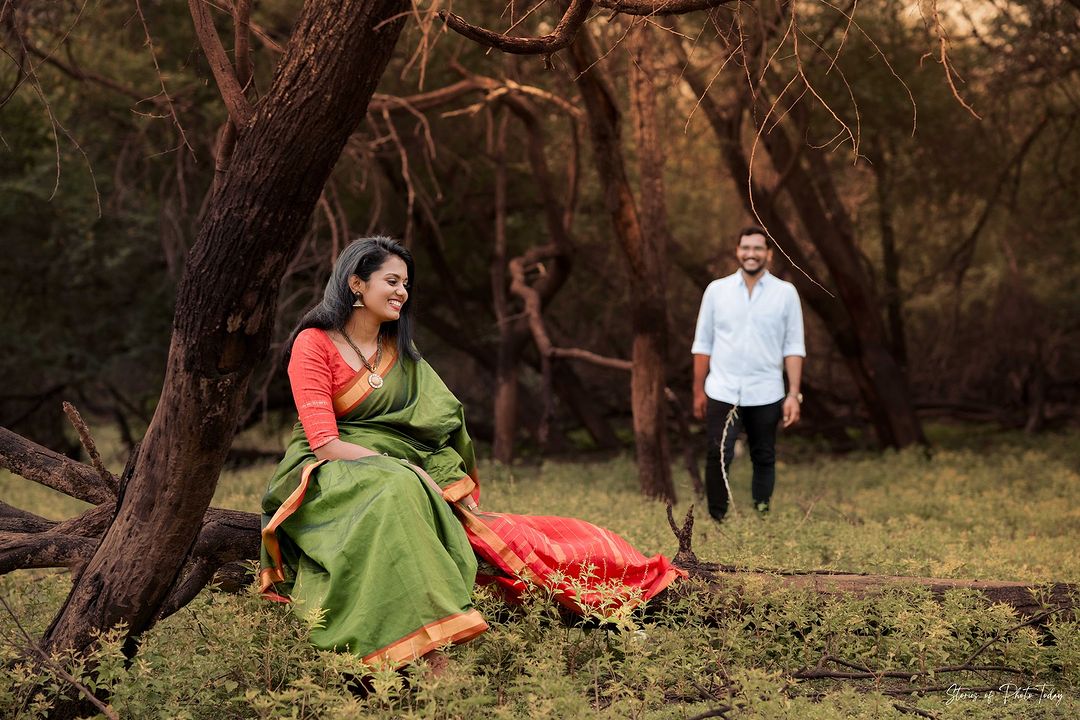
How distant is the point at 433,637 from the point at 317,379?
116 cm

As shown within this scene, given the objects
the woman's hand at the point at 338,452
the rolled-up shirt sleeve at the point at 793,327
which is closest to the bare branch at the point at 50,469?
the woman's hand at the point at 338,452

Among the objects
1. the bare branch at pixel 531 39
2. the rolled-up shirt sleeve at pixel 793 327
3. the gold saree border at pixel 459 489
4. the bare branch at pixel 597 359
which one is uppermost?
the bare branch at pixel 531 39

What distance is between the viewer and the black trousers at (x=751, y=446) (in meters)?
7.39

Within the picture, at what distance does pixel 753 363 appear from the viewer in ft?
24.2

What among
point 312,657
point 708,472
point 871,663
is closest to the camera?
point 312,657

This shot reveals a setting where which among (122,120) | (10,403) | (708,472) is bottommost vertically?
(10,403)

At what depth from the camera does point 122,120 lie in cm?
1277

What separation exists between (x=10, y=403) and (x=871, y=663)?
43.4 ft

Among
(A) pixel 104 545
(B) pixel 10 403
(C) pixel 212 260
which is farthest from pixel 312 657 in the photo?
(B) pixel 10 403

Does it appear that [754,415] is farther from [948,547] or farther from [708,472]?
[948,547]

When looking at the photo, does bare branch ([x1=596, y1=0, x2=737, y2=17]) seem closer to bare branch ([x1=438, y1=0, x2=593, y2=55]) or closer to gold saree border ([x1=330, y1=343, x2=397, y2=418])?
bare branch ([x1=438, y1=0, x2=593, y2=55])

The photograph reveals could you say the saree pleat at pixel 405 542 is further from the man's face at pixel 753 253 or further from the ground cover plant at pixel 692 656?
the man's face at pixel 753 253

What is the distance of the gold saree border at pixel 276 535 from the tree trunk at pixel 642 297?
493 centimetres

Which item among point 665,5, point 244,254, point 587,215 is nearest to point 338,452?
point 244,254
